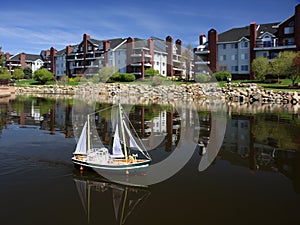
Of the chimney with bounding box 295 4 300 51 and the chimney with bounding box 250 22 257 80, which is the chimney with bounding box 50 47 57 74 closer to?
the chimney with bounding box 250 22 257 80

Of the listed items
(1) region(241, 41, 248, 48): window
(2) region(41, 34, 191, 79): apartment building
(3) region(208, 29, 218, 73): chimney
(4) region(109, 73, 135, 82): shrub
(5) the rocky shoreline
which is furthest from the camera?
(2) region(41, 34, 191, 79): apartment building

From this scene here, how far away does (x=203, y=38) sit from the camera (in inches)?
3543

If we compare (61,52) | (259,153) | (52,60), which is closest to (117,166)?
(259,153)

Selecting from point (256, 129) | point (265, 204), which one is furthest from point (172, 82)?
point (265, 204)

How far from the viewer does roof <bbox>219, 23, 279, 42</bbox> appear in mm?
77500

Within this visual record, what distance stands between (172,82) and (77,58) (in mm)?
45934

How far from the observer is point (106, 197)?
11273mm

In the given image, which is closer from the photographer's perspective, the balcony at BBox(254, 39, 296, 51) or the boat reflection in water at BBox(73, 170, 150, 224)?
the boat reflection in water at BBox(73, 170, 150, 224)

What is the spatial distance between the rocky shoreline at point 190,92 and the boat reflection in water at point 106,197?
46825 millimetres

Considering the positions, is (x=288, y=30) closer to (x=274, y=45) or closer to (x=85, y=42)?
(x=274, y=45)

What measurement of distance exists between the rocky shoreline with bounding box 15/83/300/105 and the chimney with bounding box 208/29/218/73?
15040mm

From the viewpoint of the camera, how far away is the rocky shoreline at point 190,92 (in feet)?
182

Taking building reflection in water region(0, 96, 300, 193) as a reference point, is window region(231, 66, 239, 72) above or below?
above

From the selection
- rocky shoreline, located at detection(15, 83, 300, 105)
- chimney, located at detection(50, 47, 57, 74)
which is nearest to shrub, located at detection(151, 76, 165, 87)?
rocky shoreline, located at detection(15, 83, 300, 105)
